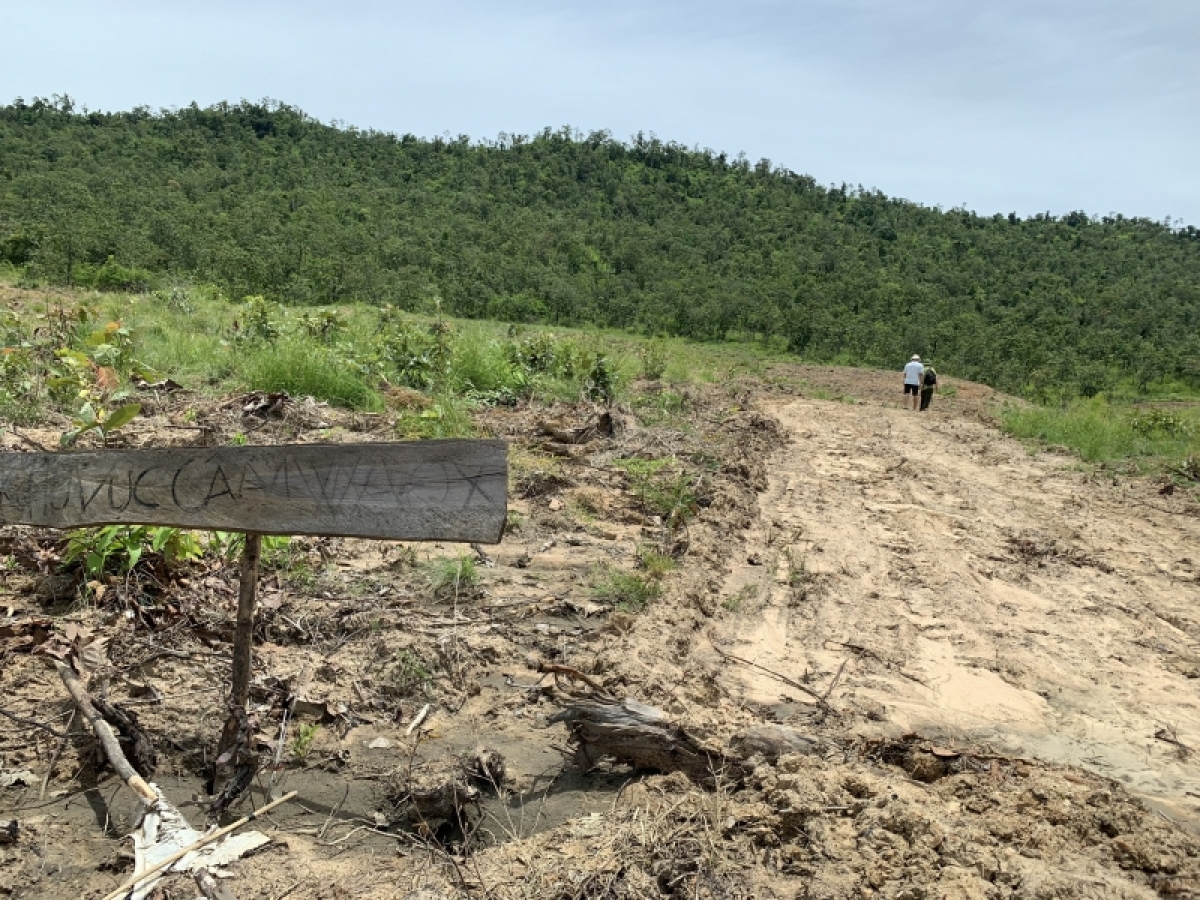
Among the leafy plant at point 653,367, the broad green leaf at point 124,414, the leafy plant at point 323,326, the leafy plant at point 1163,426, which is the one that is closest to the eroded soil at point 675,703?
the broad green leaf at point 124,414

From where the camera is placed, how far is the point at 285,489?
2.48 metres

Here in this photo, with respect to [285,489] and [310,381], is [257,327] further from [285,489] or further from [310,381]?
[285,489]

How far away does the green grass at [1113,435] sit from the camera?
33.6 feet

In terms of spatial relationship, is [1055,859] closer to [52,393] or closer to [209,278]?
[52,393]

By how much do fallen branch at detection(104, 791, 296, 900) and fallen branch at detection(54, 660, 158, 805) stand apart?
186mm

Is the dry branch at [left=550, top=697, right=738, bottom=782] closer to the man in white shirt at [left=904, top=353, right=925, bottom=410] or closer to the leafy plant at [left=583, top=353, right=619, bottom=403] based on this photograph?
the leafy plant at [left=583, top=353, right=619, bottom=403]

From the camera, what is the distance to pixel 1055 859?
2598 millimetres

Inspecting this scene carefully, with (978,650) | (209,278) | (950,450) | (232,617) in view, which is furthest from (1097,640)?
(209,278)

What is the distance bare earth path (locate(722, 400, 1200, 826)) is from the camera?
368cm

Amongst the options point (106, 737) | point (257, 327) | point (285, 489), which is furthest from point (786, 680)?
point (257, 327)

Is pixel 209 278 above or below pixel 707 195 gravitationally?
below

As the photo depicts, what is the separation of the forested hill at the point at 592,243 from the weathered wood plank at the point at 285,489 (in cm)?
2077

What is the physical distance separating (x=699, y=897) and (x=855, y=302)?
35107 millimetres

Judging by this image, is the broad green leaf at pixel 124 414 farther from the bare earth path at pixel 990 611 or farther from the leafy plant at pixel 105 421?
the bare earth path at pixel 990 611
